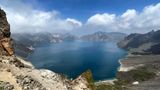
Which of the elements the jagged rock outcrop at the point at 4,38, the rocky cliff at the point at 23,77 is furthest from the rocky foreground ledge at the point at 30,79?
the jagged rock outcrop at the point at 4,38

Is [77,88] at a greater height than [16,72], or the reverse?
[16,72]

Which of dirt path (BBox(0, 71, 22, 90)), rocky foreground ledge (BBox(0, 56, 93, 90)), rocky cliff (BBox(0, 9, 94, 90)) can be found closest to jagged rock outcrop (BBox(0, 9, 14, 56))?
rocky cliff (BBox(0, 9, 94, 90))

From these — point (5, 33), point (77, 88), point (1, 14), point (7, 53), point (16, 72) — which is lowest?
point (77, 88)

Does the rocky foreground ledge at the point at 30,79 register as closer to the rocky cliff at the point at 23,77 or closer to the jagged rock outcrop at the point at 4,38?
the rocky cliff at the point at 23,77

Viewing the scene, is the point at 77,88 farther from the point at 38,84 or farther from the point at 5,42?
the point at 5,42

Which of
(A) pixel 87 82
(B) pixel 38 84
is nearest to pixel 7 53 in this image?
(B) pixel 38 84

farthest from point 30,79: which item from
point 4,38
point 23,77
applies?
point 4,38
